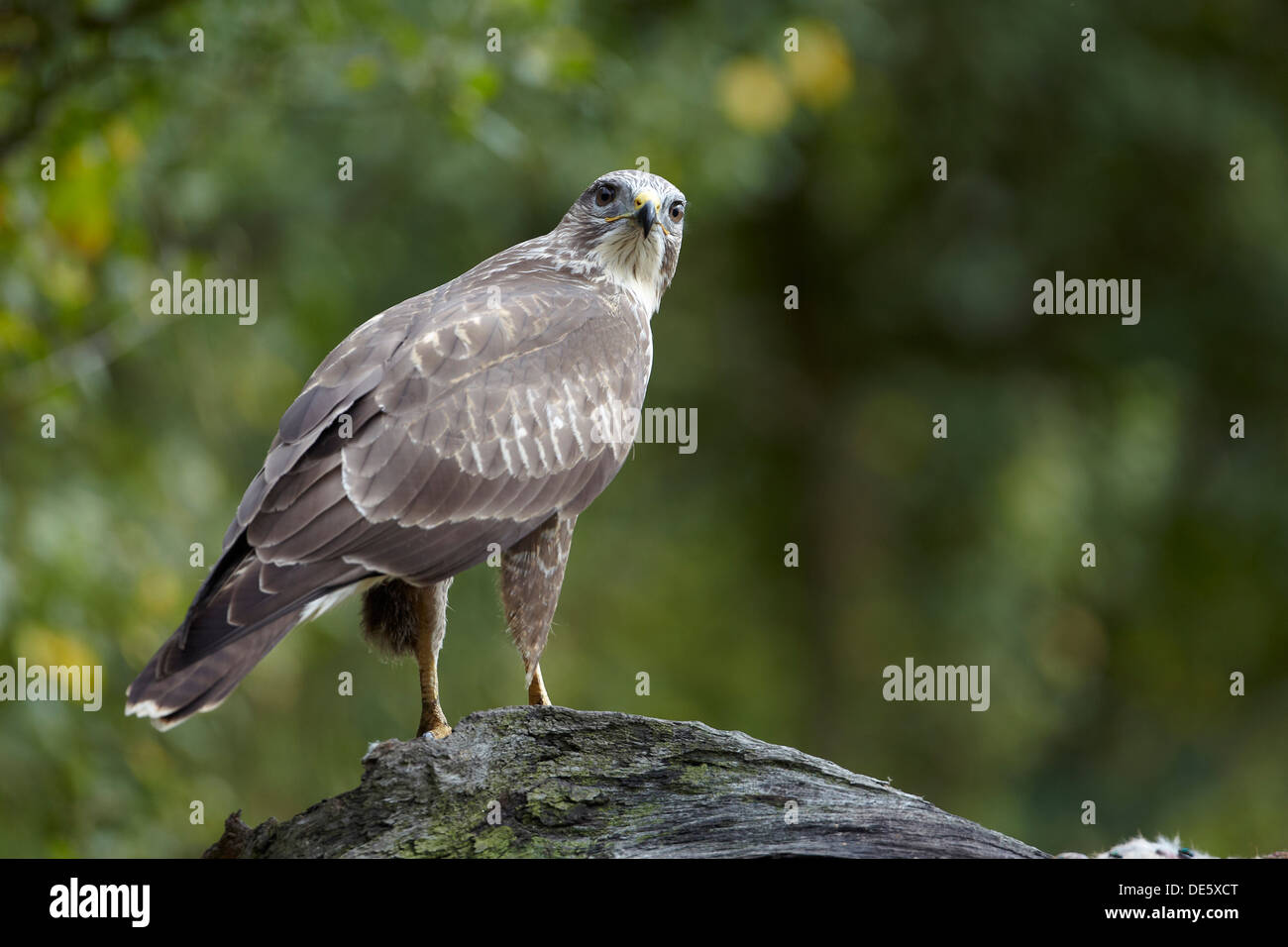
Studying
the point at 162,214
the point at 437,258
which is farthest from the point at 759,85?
the point at 162,214

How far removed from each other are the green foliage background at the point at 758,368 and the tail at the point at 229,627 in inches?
101

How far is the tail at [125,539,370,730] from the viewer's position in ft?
13.0

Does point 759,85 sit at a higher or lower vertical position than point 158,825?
higher

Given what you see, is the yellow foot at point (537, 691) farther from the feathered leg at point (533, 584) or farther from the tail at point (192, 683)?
the tail at point (192, 683)

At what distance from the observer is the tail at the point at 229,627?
3.98 m

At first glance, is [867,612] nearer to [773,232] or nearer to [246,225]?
[773,232]

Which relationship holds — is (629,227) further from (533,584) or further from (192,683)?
(192,683)

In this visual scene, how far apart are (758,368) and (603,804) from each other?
9.57 metres

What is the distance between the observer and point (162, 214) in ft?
26.7

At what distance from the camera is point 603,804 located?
13.4ft

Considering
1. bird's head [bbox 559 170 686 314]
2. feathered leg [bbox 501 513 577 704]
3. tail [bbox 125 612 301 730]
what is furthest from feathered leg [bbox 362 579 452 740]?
bird's head [bbox 559 170 686 314]

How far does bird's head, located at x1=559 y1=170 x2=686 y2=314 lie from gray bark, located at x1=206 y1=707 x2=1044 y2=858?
84.6 inches

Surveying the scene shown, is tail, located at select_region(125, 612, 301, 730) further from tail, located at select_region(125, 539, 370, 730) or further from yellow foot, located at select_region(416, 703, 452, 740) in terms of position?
yellow foot, located at select_region(416, 703, 452, 740)

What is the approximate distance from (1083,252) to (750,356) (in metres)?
3.05
